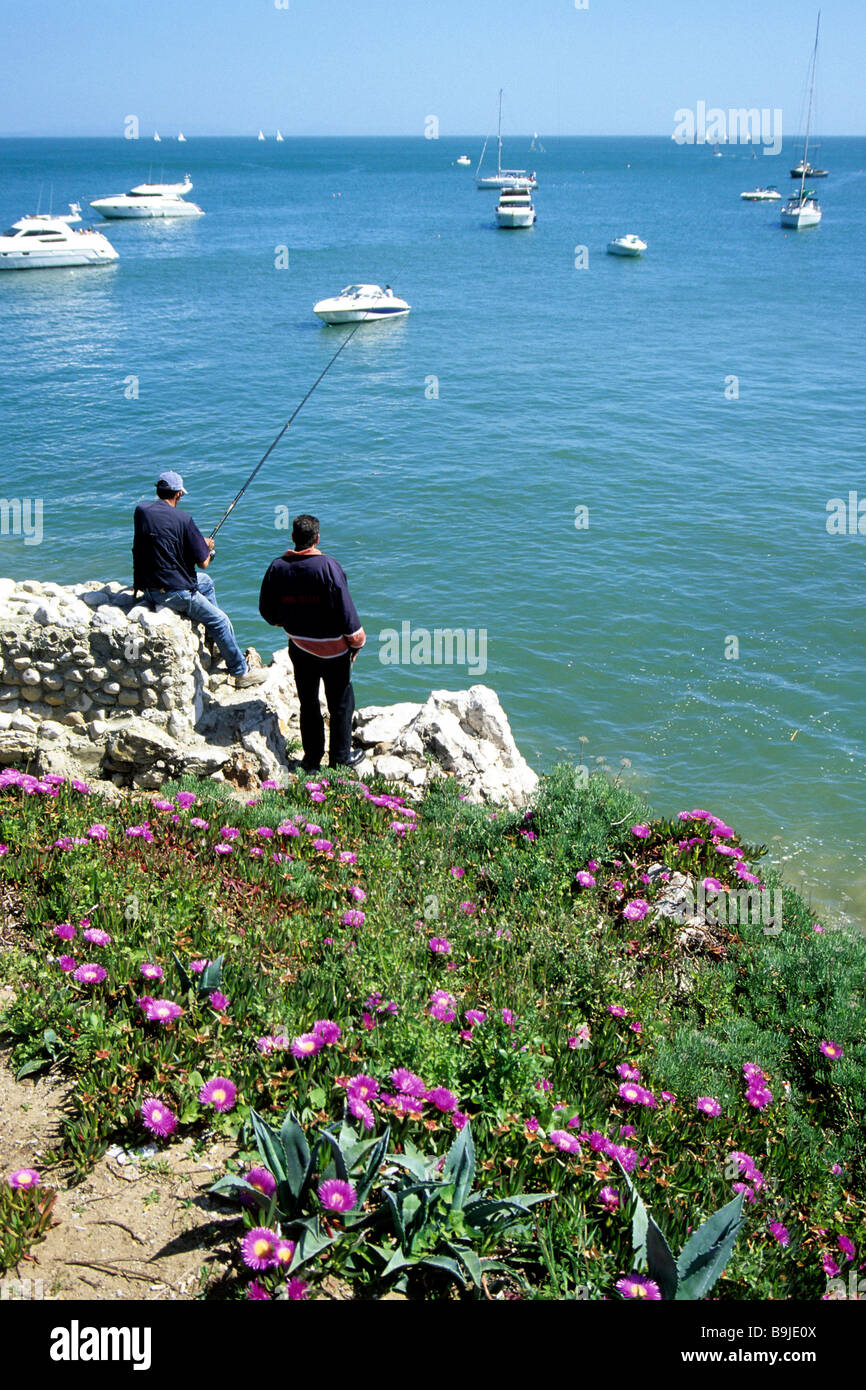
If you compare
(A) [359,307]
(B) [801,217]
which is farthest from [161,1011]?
(B) [801,217]

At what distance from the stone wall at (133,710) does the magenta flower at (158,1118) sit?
432 cm

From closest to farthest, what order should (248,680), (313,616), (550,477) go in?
(313,616) → (248,680) → (550,477)

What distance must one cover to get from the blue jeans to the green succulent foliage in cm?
680

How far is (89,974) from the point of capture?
4.69m

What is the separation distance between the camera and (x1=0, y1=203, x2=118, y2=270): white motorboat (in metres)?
57.0

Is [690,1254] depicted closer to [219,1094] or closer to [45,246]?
[219,1094]

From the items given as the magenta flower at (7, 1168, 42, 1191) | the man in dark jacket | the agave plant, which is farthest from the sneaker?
the agave plant

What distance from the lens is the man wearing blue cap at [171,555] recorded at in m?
8.66

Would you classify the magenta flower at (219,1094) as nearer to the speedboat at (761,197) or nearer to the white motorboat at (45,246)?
the white motorboat at (45,246)

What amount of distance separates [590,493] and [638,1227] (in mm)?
20649

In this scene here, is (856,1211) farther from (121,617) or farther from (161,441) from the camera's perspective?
(161,441)

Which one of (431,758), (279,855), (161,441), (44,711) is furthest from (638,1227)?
(161,441)

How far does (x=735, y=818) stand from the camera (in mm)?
11828

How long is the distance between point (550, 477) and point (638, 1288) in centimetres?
2183
